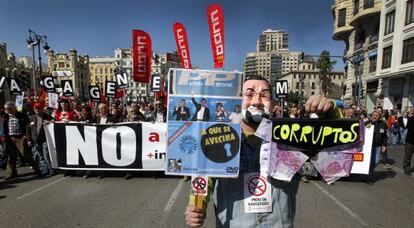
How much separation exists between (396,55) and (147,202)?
2727cm

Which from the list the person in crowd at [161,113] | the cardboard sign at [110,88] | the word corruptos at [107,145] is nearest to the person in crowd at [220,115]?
the word corruptos at [107,145]

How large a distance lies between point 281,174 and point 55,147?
285 inches

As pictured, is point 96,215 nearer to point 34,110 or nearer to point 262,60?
point 34,110

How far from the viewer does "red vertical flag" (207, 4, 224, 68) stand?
21.8ft

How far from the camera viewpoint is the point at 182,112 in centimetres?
158

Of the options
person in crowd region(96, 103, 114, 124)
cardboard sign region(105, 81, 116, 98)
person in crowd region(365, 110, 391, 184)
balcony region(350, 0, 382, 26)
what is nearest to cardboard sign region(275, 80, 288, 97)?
person in crowd region(365, 110, 391, 184)

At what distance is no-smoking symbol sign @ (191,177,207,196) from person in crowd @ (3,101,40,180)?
7.21 metres

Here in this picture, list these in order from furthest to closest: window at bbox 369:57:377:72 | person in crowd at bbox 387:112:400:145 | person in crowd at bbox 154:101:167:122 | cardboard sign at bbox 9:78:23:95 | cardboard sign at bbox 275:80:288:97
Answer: window at bbox 369:57:377:72, person in crowd at bbox 387:112:400:145, cardboard sign at bbox 9:78:23:95, cardboard sign at bbox 275:80:288:97, person in crowd at bbox 154:101:167:122

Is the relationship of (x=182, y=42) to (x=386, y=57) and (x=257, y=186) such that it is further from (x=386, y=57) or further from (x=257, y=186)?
(x=386, y=57)

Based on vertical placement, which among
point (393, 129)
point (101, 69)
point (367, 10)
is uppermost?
point (101, 69)

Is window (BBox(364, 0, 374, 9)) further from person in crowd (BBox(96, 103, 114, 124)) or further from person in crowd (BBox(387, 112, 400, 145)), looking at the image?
person in crowd (BBox(96, 103, 114, 124))

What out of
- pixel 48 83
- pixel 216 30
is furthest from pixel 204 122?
pixel 48 83

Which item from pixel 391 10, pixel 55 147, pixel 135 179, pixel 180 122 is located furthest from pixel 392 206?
pixel 391 10

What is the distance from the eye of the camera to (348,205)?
5059 millimetres
